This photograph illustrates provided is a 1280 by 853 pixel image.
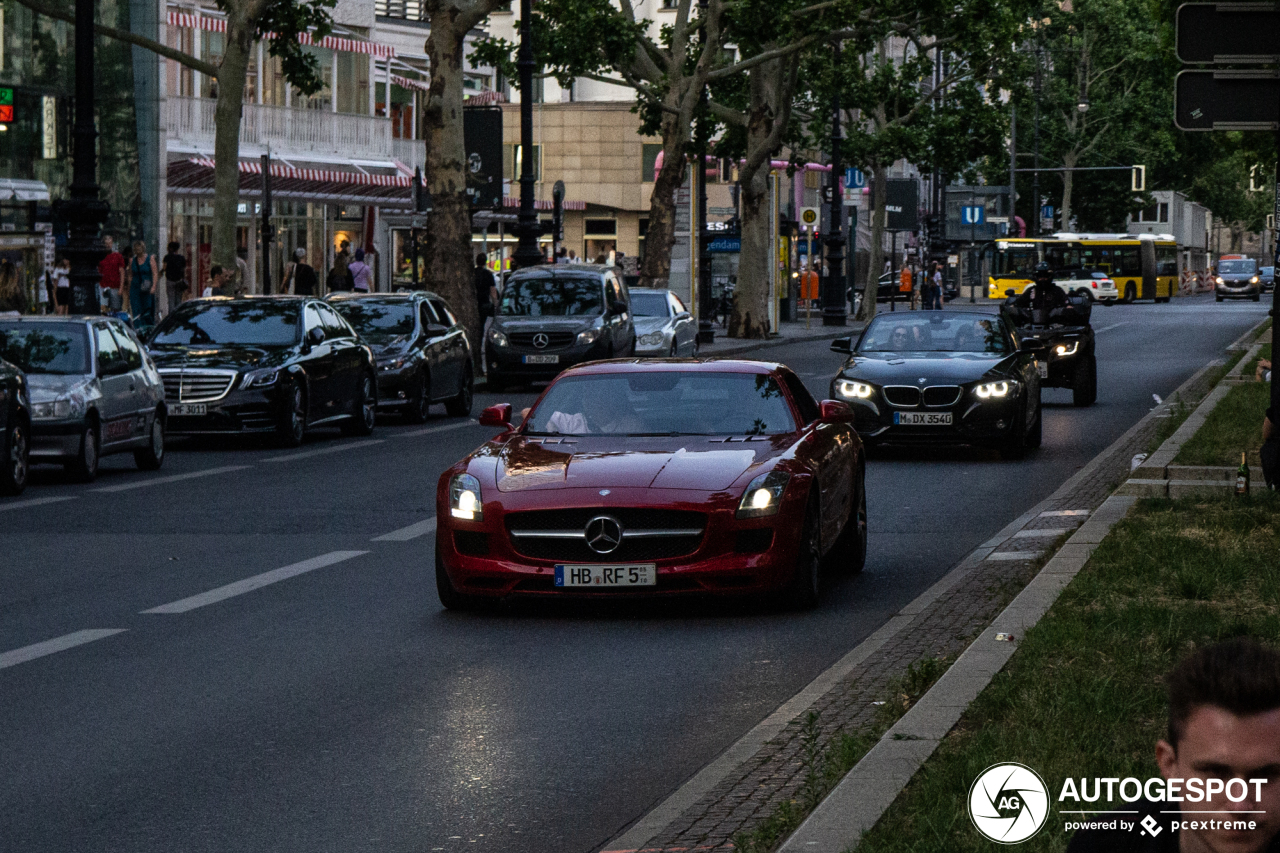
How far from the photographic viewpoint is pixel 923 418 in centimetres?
2061

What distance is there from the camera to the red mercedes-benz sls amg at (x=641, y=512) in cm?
1092

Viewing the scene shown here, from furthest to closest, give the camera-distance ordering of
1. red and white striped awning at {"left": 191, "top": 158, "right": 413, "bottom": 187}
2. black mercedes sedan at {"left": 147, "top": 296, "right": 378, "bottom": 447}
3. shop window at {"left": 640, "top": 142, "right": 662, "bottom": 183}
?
shop window at {"left": 640, "top": 142, "right": 662, "bottom": 183} → red and white striped awning at {"left": 191, "top": 158, "right": 413, "bottom": 187} → black mercedes sedan at {"left": 147, "top": 296, "right": 378, "bottom": 447}

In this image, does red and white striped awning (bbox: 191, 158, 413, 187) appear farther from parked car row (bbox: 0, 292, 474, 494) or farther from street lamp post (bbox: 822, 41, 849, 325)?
parked car row (bbox: 0, 292, 474, 494)

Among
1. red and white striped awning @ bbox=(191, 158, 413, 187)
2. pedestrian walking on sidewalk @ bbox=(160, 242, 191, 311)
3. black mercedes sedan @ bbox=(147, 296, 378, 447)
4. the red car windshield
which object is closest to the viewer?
the red car windshield

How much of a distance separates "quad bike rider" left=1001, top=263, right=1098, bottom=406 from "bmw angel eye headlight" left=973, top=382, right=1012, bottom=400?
8.20 m

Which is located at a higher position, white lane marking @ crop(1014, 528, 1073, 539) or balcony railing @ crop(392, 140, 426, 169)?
balcony railing @ crop(392, 140, 426, 169)

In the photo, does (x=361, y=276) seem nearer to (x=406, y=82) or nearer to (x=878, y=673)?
(x=406, y=82)

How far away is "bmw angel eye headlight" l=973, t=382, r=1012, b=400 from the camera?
810 inches

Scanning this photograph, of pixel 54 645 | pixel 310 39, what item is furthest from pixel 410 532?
pixel 310 39

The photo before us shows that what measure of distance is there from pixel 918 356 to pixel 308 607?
36.1 feet

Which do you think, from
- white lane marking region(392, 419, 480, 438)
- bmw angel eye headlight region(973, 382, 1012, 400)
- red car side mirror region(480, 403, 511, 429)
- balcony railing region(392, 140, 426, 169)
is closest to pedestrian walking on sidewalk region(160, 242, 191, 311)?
white lane marking region(392, 419, 480, 438)

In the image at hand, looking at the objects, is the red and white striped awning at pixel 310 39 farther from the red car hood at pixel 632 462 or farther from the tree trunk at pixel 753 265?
the red car hood at pixel 632 462

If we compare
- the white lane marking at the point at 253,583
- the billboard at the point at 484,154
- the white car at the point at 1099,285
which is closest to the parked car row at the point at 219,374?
the white lane marking at the point at 253,583

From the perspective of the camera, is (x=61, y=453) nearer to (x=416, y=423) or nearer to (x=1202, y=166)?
(x=416, y=423)
